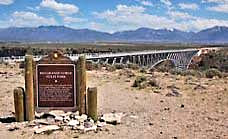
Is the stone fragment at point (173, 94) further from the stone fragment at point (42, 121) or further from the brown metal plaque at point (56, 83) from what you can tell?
the stone fragment at point (42, 121)

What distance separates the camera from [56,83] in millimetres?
10375

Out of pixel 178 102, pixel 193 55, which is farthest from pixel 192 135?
pixel 193 55

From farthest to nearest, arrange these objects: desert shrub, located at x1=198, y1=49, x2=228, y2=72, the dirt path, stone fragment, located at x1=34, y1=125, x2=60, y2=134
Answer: desert shrub, located at x1=198, y1=49, x2=228, y2=72 → stone fragment, located at x1=34, y1=125, x2=60, y2=134 → the dirt path

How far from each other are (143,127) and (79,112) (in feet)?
5.71

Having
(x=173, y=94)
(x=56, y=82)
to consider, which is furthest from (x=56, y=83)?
(x=173, y=94)

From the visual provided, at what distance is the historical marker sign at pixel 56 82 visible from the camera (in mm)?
10391

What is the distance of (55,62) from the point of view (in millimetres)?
10383

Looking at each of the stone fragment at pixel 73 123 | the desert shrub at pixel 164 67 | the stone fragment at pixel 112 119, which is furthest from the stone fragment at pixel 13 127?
the desert shrub at pixel 164 67

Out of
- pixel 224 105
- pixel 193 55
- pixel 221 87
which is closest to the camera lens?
pixel 224 105

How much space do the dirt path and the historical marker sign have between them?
1058 millimetres

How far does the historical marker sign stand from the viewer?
10.4 m

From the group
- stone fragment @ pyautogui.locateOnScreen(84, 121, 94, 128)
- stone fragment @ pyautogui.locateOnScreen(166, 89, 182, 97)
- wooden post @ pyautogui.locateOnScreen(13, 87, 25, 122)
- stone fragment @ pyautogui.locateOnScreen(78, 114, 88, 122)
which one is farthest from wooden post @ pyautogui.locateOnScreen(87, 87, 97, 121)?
stone fragment @ pyautogui.locateOnScreen(166, 89, 182, 97)

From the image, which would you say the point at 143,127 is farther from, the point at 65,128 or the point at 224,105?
the point at 224,105

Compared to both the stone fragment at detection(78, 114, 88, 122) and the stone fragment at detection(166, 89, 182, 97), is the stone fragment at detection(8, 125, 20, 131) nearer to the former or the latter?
the stone fragment at detection(78, 114, 88, 122)
